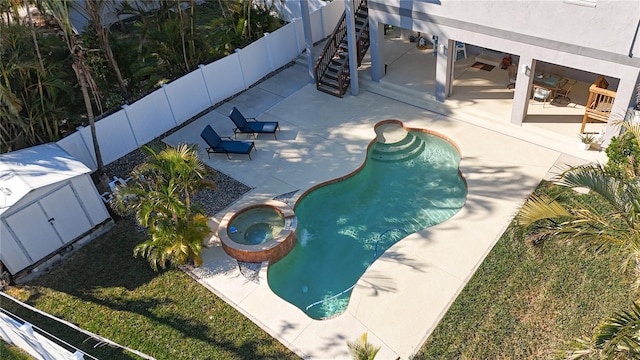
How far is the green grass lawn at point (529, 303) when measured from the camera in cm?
1034

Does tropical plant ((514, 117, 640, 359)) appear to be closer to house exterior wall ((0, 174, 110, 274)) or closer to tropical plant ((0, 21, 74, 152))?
house exterior wall ((0, 174, 110, 274))

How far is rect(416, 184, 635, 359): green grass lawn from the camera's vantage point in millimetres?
10336

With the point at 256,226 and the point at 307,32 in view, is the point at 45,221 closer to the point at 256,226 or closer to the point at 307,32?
the point at 256,226

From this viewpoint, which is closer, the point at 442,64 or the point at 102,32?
the point at 102,32

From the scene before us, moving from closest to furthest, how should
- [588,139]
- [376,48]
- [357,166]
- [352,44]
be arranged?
[588,139], [357,166], [352,44], [376,48]

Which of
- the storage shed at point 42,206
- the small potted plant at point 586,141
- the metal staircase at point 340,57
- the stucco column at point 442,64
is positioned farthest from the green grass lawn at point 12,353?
the small potted plant at point 586,141

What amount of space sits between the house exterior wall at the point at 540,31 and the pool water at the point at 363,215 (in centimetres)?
316

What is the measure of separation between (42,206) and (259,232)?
563cm

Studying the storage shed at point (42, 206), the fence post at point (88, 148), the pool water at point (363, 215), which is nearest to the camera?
the storage shed at point (42, 206)

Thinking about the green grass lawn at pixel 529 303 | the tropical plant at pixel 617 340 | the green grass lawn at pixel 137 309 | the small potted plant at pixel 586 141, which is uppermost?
the tropical plant at pixel 617 340

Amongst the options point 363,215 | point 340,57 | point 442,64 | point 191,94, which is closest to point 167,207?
point 363,215

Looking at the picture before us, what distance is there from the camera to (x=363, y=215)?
1411cm

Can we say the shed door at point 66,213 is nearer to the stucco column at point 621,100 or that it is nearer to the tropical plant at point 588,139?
the tropical plant at point 588,139

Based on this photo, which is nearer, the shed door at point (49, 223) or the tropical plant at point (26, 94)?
the shed door at point (49, 223)
